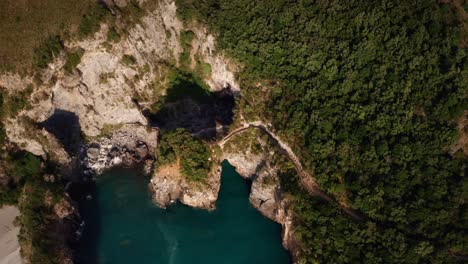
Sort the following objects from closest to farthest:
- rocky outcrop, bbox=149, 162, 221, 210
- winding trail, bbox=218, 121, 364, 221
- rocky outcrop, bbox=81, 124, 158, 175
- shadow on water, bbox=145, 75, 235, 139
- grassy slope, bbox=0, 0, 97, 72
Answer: winding trail, bbox=218, 121, 364, 221, grassy slope, bbox=0, 0, 97, 72, rocky outcrop, bbox=149, 162, 221, 210, rocky outcrop, bbox=81, 124, 158, 175, shadow on water, bbox=145, 75, 235, 139

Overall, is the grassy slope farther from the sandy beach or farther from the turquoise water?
the turquoise water

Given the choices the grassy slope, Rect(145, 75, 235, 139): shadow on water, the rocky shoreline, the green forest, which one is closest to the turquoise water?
the rocky shoreline

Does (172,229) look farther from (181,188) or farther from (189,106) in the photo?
(189,106)

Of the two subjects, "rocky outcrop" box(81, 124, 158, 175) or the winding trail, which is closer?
the winding trail

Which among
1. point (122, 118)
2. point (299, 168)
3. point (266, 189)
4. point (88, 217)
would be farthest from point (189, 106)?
point (88, 217)

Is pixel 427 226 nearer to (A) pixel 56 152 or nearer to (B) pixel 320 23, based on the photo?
(B) pixel 320 23

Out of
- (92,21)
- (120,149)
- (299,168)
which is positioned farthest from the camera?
(120,149)

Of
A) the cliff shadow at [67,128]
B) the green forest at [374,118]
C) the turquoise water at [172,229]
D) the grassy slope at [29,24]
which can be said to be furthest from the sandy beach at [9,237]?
the green forest at [374,118]
